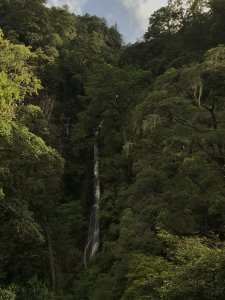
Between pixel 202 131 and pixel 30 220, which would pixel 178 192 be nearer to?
pixel 202 131

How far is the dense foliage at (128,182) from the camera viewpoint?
1311 cm

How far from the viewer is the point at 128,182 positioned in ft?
81.9

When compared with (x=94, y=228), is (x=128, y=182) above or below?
above

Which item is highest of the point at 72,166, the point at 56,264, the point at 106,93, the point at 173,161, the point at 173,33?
the point at 173,33

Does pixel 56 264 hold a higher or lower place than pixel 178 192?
lower

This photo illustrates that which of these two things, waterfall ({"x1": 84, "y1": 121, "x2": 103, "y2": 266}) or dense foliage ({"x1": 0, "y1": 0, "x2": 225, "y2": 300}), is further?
waterfall ({"x1": 84, "y1": 121, "x2": 103, "y2": 266})

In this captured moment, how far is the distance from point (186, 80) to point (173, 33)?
26492 millimetres

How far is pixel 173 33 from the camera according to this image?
40.3 meters

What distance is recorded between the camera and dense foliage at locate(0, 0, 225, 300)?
43.0ft

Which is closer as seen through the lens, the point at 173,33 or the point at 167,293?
the point at 167,293

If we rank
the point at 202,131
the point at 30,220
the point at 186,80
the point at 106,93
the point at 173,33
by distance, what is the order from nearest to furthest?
the point at 202,131 → the point at 186,80 → the point at 30,220 → the point at 106,93 → the point at 173,33

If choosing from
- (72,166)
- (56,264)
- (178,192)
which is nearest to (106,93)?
(72,166)

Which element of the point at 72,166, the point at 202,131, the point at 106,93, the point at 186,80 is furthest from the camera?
the point at 72,166

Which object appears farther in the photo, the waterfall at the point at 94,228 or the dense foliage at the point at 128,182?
the waterfall at the point at 94,228
